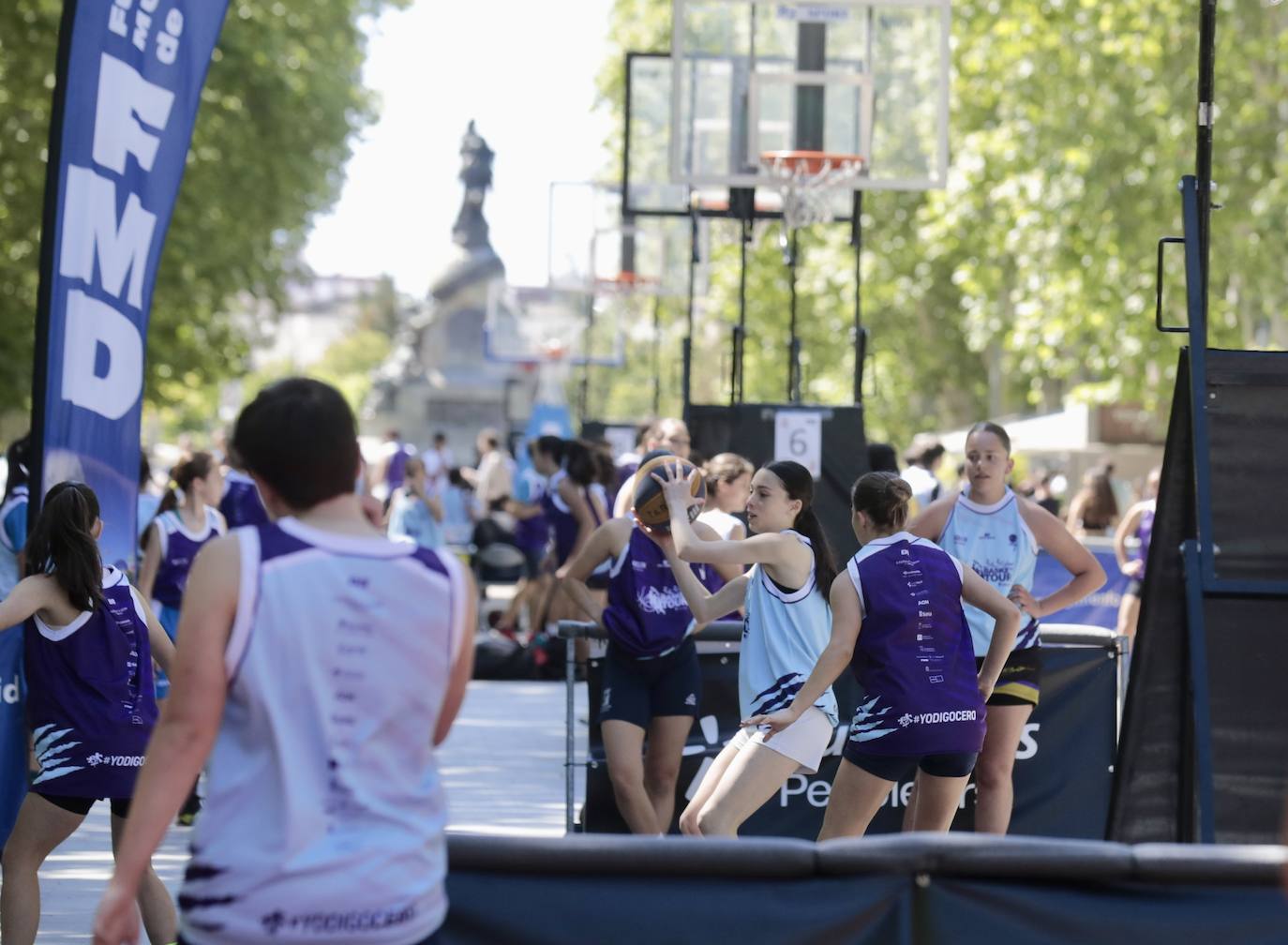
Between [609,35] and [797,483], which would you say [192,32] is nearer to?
[797,483]

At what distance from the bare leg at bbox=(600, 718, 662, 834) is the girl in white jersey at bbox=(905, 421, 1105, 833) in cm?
137

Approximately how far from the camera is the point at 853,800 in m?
7.02

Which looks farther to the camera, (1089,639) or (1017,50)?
(1017,50)

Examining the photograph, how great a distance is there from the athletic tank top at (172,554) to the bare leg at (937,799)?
461cm

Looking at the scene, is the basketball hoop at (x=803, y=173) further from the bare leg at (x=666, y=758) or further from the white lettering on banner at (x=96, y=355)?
the white lettering on banner at (x=96, y=355)

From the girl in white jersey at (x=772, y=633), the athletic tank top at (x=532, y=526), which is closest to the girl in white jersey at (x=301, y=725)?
the girl in white jersey at (x=772, y=633)

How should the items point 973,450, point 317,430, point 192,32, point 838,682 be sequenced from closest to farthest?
1. point 317,430
2. point 192,32
3. point 973,450
4. point 838,682

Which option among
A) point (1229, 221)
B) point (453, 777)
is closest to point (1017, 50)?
point (1229, 221)

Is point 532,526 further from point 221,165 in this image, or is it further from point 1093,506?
point 221,165

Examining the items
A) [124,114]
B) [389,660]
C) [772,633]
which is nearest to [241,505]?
[124,114]

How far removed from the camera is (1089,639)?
381 inches

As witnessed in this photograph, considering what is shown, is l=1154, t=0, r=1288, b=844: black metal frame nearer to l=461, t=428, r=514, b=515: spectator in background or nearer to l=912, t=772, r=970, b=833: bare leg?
l=912, t=772, r=970, b=833: bare leg

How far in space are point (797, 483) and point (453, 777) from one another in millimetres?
5584

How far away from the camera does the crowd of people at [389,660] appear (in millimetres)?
3605
